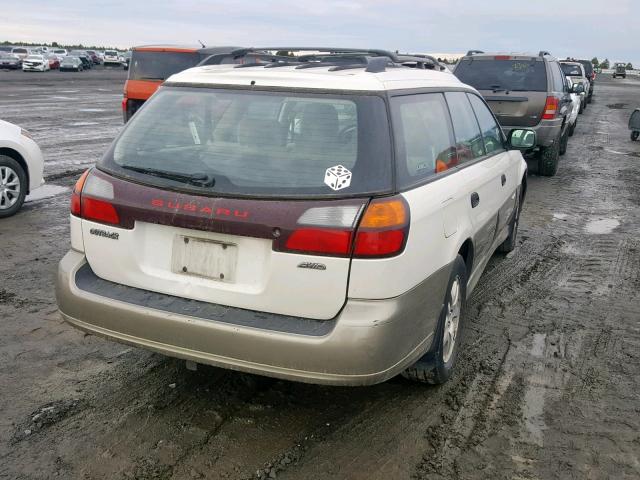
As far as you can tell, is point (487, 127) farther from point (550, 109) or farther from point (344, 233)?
point (550, 109)

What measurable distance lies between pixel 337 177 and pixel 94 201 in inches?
50.8

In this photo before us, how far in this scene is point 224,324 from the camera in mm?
3049

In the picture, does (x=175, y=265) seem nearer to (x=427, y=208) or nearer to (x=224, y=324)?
(x=224, y=324)

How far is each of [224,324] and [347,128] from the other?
3.59 ft

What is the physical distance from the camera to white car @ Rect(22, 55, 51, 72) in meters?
51.0

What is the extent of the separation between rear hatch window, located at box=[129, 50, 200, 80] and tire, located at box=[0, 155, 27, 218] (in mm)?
5334

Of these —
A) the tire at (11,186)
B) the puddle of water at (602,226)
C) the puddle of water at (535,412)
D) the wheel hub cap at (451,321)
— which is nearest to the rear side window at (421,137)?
the wheel hub cap at (451,321)

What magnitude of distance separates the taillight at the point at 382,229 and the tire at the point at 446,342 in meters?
0.73

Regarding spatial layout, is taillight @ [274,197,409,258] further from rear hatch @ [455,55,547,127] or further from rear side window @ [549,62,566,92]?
rear side window @ [549,62,566,92]

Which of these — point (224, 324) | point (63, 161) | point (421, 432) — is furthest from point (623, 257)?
point (63, 161)

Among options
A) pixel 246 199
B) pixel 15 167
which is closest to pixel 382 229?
pixel 246 199

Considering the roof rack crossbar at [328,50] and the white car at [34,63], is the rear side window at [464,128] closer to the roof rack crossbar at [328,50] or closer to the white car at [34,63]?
the roof rack crossbar at [328,50]

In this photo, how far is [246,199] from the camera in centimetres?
307

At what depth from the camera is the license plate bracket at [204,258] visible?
10.2 feet
